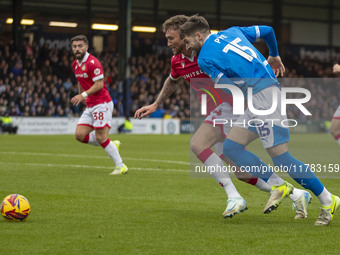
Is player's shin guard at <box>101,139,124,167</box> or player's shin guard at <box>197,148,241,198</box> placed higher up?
player's shin guard at <box>197,148,241,198</box>

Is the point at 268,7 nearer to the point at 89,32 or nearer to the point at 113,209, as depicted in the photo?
the point at 89,32

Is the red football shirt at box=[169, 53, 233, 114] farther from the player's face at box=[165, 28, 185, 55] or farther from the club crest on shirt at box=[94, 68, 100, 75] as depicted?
the club crest on shirt at box=[94, 68, 100, 75]

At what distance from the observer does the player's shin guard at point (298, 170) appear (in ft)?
20.0

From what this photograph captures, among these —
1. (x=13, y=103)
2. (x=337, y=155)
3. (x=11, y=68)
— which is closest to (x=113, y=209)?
(x=337, y=155)

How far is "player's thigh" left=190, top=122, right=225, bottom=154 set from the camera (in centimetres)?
696

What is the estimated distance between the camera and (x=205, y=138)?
704 cm

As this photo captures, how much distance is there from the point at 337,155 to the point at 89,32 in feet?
65.4

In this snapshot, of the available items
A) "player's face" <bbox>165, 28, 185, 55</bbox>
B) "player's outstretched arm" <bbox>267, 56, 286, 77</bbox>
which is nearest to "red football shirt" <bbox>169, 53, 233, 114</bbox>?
"player's face" <bbox>165, 28, 185, 55</bbox>

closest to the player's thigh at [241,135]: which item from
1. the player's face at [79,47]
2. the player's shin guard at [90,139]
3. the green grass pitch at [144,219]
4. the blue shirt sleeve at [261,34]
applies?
the green grass pitch at [144,219]

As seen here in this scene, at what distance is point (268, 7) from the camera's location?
39.6 metres

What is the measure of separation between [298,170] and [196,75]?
1.88 meters

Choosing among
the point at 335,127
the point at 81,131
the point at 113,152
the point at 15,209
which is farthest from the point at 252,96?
the point at 81,131

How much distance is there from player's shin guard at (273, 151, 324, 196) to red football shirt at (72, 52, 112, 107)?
235 inches

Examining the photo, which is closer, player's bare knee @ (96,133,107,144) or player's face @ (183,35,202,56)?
player's face @ (183,35,202,56)
